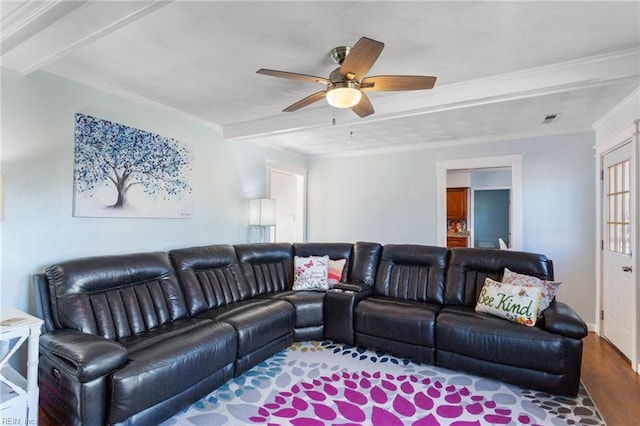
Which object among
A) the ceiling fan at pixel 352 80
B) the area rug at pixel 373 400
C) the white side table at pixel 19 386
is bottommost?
the area rug at pixel 373 400

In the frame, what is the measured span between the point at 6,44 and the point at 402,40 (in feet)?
7.77

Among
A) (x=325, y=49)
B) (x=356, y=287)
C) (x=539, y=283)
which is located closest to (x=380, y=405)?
(x=356, y=287)

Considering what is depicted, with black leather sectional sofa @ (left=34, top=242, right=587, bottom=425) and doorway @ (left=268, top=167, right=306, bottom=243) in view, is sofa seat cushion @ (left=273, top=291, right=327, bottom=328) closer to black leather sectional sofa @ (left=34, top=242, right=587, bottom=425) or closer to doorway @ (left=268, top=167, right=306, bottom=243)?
black leather sectional sofa @ (left=34, top=242, right=587, bottom=425)

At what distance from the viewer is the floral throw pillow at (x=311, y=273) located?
3.81 m

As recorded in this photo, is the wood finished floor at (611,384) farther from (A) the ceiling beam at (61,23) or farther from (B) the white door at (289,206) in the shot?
(B) the white door at (289,206)

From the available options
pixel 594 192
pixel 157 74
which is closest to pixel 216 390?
pixel 157 74

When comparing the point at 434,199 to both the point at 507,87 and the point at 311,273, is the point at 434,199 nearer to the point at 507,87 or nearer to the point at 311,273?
the point at 311,273

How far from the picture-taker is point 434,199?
4926 mm

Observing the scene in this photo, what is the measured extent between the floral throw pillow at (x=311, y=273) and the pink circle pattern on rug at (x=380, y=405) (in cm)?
121

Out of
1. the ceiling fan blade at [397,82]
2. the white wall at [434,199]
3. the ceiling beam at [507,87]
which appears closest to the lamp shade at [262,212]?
the ceiling beam at [507,87]

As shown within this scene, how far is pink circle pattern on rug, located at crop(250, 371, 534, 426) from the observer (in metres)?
2.15

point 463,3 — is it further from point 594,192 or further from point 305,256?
point 594,192

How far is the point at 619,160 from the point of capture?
3312mm

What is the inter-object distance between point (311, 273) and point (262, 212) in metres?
1.14
